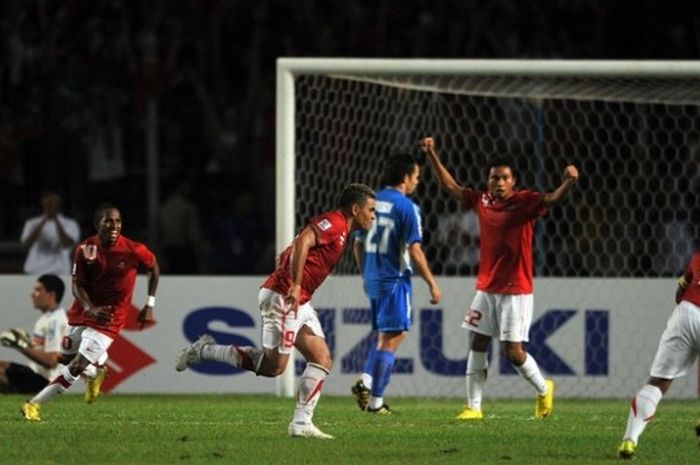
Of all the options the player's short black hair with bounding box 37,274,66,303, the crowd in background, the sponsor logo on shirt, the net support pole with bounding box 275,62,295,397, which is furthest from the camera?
the crowd in background

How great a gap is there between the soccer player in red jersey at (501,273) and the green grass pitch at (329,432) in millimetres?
487

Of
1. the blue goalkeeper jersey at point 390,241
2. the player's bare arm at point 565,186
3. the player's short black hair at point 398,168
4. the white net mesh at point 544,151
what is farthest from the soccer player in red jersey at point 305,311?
the white net mesh at point 544,151

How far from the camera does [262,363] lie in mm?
11883

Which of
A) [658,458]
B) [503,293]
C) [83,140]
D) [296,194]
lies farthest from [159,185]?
[658,458]

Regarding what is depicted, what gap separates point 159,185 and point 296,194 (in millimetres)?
4148

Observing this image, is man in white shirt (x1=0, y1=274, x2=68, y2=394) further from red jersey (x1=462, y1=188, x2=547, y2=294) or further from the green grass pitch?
red jersey (x1=462, y1=188, x2=547, y2=294)

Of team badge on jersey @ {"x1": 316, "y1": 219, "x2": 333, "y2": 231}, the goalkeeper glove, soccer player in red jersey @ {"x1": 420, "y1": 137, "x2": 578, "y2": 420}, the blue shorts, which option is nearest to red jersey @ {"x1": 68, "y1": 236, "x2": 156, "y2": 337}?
the goalkeeper glove

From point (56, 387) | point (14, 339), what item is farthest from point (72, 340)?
point (56, 387)

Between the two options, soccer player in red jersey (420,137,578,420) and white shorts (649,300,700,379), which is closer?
white shorts (649,300,700,379)

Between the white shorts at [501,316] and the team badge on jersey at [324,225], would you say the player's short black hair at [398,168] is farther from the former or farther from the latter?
the team badge on jersey at [324,225]

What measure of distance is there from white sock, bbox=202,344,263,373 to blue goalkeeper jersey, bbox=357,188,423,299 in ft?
9.71

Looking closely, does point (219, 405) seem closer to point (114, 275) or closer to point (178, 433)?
point (114, 275)

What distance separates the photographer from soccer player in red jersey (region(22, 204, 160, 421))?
557 inches

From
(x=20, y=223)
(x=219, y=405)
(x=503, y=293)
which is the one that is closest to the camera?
(x=503, y=293)
